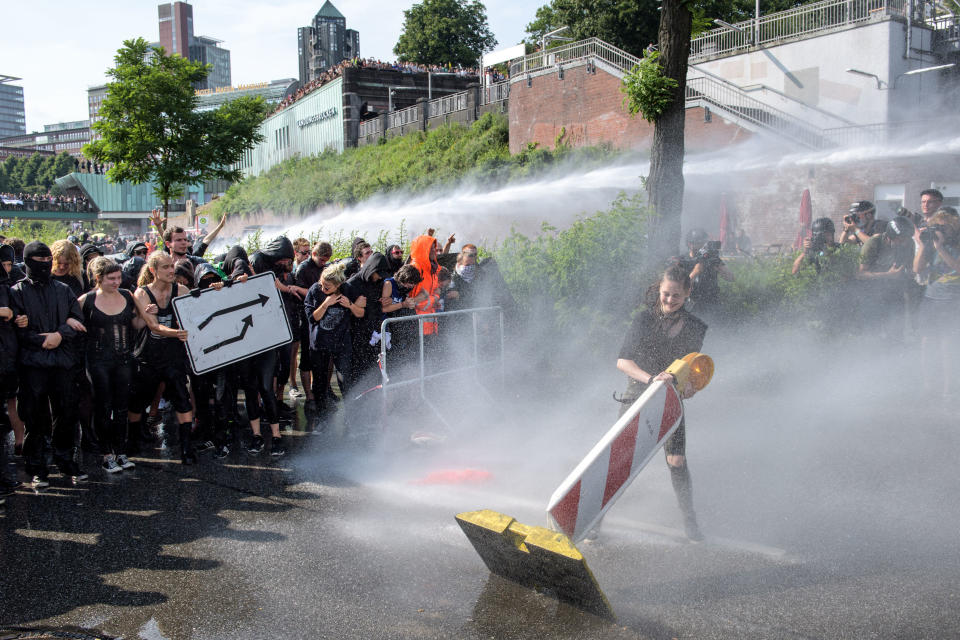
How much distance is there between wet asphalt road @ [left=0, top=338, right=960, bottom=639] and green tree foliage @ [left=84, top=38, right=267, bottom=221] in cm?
1922

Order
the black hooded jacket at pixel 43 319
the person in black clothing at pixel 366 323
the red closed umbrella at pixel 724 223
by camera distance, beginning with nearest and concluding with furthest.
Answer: the black hooded jacket at pixel 43 319 < the person in black clothing at pixel 366 323 < the red closed umbrella at pixel 724 223

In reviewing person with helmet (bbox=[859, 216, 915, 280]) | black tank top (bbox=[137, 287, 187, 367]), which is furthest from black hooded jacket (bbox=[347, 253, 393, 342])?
person with helmet (bbox=[859, 216, 915, 280])

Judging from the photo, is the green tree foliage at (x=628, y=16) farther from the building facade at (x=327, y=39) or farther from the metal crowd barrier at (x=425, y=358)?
the building facade at (x=327, y=39)

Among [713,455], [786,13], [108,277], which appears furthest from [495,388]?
[786,13]

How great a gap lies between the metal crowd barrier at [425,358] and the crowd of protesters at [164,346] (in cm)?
9

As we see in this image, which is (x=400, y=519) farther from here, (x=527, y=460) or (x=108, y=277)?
(x=108, y=277)

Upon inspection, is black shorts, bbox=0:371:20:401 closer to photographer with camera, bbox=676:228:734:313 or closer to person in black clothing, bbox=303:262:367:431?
person in black clothing, bbox=303:262:367:431

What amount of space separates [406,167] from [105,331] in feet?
114

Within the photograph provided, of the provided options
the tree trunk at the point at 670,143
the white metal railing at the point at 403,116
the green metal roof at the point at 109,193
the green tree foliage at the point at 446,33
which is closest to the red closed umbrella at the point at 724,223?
the tree trunk at the point at 670,143

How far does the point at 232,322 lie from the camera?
6.54m

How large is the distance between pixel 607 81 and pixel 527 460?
25.0 metres

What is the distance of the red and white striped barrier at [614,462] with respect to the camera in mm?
3771

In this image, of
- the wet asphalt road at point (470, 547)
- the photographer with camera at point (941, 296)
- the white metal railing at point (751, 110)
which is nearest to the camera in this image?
the wet asphalt road at point (470, 547)

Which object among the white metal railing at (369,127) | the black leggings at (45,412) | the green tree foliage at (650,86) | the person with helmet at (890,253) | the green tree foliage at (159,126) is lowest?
the black leggings at (45,412)
